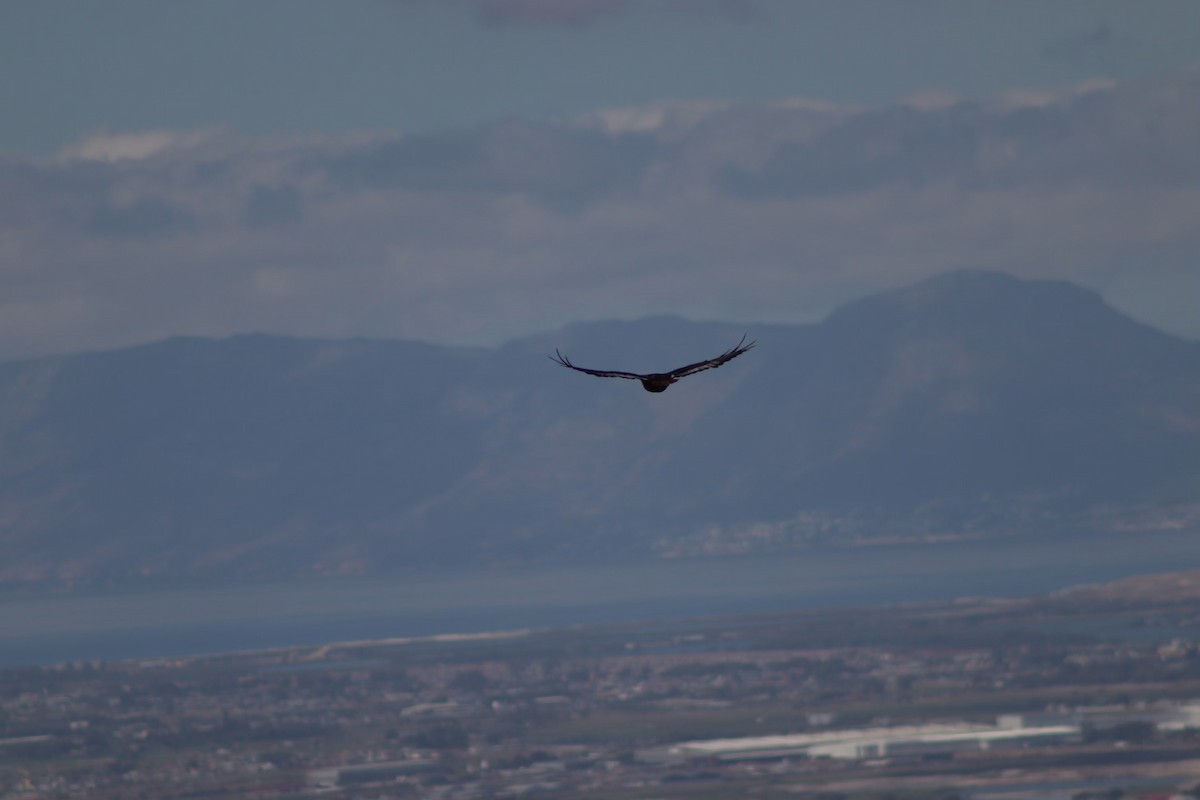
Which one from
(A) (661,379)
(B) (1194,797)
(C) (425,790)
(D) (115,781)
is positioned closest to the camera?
(A) (661,379)

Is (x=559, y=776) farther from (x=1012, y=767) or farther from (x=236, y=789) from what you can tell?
(x=1012, y=767)

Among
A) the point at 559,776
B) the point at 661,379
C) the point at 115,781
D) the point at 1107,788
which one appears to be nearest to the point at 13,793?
the point at 115,781

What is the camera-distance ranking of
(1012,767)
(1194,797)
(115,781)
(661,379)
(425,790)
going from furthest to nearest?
1. (115,781)
2. (425,790)
3. (1012,767)
4. (1194,797)
5. (661,379)

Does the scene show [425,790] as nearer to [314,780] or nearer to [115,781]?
[314,780]

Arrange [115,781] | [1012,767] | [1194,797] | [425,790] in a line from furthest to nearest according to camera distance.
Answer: [115,781]
[425,790]
[1012,767]
[1194,797]

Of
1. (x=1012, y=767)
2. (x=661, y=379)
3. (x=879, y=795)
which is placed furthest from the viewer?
(x=1012, y=767)

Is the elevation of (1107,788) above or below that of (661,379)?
below

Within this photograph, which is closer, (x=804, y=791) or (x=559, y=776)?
(x=804, y=791)

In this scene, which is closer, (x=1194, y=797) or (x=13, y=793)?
(x=1194, y=797)

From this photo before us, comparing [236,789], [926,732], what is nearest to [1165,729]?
[926,732]
